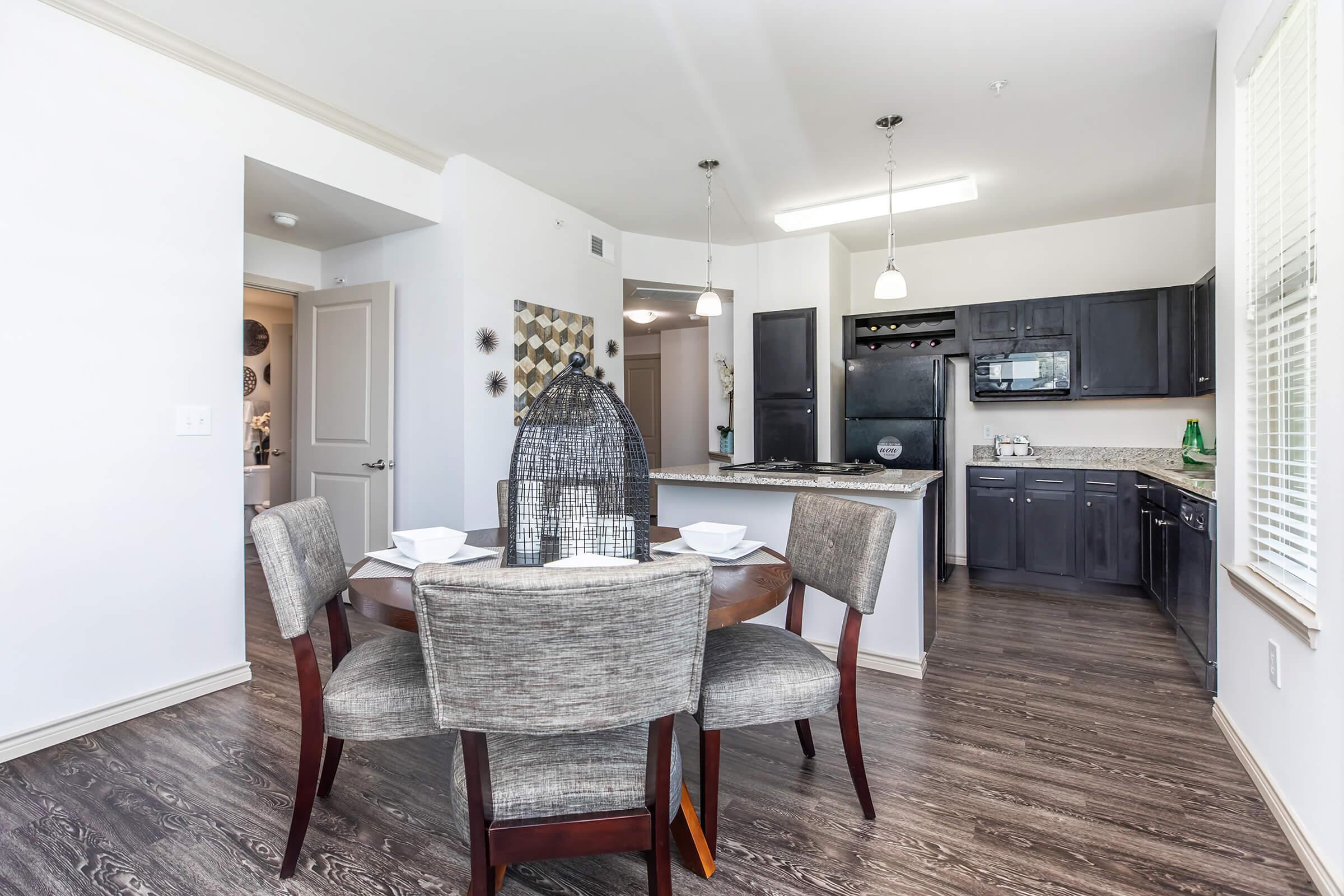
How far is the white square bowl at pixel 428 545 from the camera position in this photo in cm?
174

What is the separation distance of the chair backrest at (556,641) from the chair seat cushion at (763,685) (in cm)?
51

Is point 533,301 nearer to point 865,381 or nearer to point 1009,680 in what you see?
point 865,381

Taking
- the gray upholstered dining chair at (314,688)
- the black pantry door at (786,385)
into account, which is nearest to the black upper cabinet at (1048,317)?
the black pantry door at (786,385)

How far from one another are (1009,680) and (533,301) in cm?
338

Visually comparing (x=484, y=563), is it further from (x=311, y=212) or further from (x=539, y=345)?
(x=311, y=212)

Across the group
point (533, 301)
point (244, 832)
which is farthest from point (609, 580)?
point (533, 301)

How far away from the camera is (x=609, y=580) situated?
1007 millimetres

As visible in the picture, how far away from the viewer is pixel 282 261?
4.22 metres

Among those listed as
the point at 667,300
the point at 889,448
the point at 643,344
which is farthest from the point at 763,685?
the point at 643,344

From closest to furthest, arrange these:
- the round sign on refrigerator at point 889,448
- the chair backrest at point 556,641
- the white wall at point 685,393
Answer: the chair backrest at point 556,641, the round sign on refrigerator at point 889,448, the white wall at point 685,393

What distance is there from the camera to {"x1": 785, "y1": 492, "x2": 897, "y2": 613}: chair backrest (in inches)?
69.4

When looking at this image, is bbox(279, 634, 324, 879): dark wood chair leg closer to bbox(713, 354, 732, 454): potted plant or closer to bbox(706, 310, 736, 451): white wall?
bbox(713, 354, 732, 454): potted plant

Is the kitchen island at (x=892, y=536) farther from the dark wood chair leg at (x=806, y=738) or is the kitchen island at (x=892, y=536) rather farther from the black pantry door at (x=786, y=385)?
the black pantry door at (x=786, y=385)

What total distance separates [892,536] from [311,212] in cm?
351
